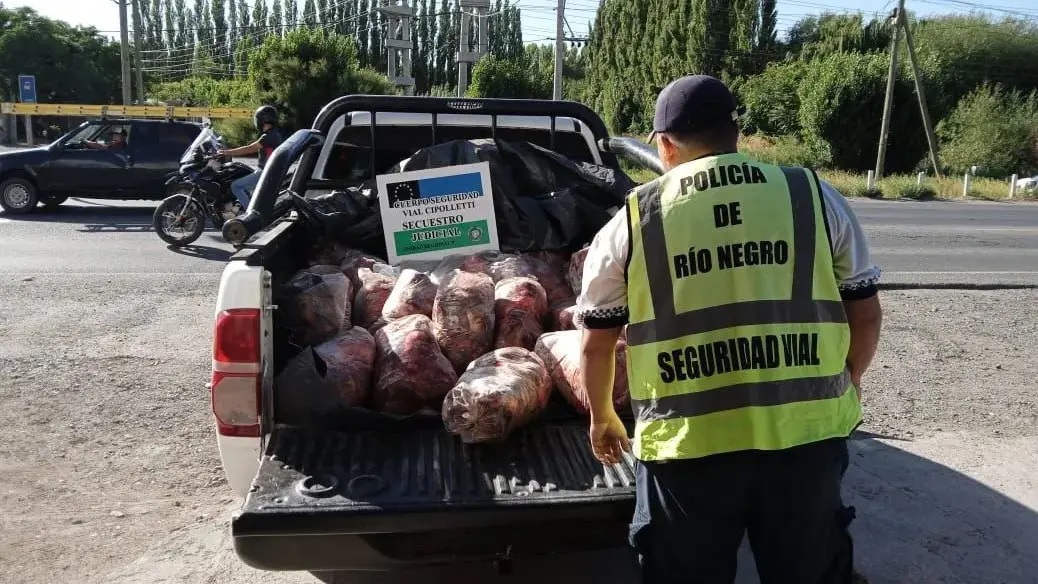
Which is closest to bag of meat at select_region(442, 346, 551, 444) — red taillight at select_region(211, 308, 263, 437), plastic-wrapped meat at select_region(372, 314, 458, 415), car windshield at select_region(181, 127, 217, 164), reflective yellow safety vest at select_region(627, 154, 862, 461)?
plastic-wrapped meat at select_region(372, 314, 458, 415)

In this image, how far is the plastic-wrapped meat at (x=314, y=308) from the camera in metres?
3.73

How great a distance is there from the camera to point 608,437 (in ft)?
8.67

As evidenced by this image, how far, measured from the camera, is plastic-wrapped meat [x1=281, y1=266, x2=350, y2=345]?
373cm

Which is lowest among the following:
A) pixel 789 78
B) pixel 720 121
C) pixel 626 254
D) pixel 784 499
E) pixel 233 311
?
pixel 784 499

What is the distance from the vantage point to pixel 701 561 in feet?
7.86

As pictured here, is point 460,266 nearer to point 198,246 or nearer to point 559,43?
point 198,246

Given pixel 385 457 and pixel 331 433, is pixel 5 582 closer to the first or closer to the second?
pixel 331 433

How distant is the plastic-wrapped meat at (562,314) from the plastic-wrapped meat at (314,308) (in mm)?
982

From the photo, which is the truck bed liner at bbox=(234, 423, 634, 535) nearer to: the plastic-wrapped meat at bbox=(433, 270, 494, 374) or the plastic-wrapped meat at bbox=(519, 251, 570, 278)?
the plastic-wrapped meat at bbox=(433, 270, 494, 374)

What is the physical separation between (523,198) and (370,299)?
132 cm

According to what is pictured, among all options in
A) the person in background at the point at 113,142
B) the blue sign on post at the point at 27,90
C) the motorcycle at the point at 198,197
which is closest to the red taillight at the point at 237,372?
the motorcycle at the point at 198,197

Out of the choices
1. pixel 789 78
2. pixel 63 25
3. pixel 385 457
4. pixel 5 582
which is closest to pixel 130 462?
pixel 5 582

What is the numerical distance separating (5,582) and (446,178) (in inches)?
112

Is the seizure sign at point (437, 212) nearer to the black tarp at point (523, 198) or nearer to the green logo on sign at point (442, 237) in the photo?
the green logo on sign at point (442, 237)
